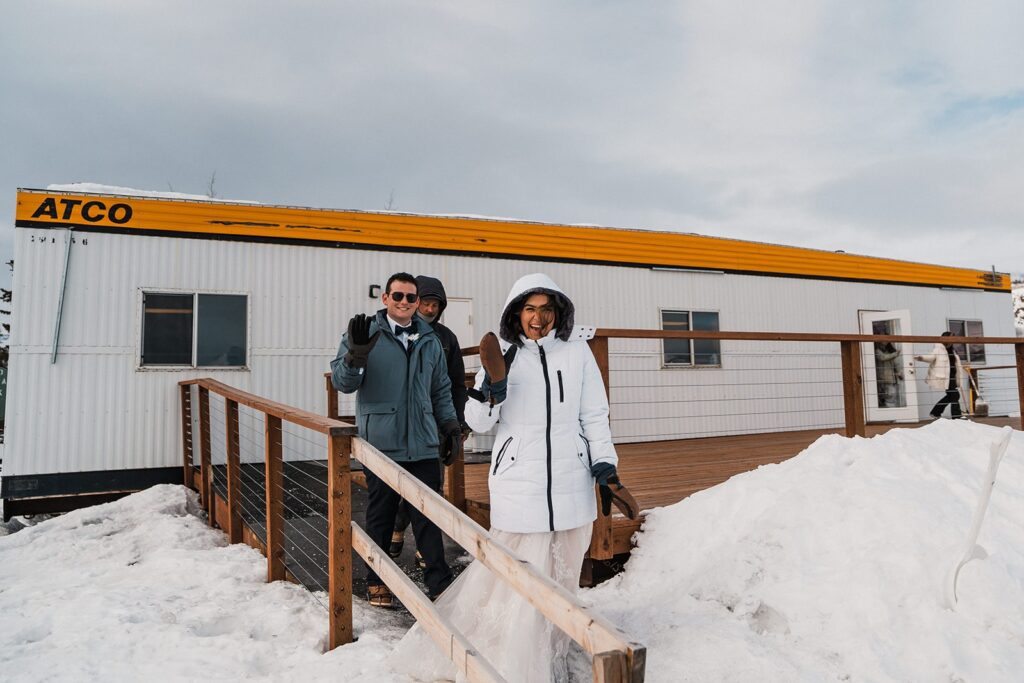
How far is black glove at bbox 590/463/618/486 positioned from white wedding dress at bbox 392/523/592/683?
→ 0.74 ft

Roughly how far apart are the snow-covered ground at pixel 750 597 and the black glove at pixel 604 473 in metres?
0.92

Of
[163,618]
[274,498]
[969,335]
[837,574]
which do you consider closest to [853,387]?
[837,574]

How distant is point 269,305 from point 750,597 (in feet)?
21.7

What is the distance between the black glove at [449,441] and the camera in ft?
11.0

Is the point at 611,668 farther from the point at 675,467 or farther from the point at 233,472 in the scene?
the point at 675,467

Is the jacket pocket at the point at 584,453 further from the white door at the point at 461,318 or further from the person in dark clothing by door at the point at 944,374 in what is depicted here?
the person in dark clothing by door at the point at 944,374

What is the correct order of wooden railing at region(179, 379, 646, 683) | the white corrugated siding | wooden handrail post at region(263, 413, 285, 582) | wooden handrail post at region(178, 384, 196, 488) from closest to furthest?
wooden railing at region(179, 379, 646, 683) → wooden handrail post at region(263, 413, 285, 582) → wooden handrail post at region(178, 384, 196, 488) → the white corrugated siding

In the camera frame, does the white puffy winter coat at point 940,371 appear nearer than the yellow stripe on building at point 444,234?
No

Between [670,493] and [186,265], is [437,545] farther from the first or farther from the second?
[186,265]

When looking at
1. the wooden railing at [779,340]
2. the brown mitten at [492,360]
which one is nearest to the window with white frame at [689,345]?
the wooden railing at [779,340]

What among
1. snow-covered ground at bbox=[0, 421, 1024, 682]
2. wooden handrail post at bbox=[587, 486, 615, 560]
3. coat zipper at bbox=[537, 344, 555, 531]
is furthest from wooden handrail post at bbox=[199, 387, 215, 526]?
coat zipper at bbox=[537, 344, 555, 531]

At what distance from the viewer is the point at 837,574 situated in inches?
118

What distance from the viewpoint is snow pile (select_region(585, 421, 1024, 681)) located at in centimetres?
261

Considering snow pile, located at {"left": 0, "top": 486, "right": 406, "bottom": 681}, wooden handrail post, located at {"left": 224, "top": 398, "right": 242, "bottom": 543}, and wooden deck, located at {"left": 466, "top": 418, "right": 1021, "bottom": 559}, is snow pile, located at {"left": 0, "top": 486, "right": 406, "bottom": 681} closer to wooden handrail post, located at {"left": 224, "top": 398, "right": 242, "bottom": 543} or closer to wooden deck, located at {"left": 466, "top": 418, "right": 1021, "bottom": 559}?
wooden handrail post, located at {"left": 224, "top": 398, "right": 242, "bottom": 543}
